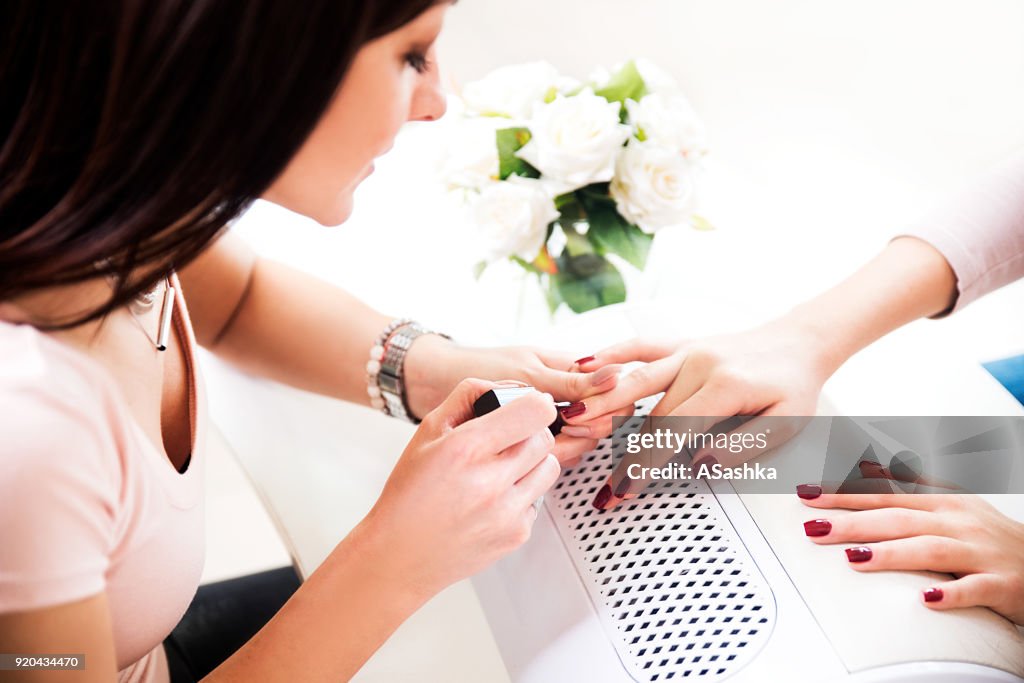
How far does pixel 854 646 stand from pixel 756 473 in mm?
184

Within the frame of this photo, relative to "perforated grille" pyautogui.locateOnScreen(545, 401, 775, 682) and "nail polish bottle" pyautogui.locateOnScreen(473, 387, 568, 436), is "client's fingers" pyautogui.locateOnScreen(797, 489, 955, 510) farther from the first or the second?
"nail polish bottle" pyautogui.locateOnScreen(473, 387, 568, 436)

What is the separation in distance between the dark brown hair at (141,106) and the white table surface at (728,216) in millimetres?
504

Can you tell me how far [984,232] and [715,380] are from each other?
15.3 inches

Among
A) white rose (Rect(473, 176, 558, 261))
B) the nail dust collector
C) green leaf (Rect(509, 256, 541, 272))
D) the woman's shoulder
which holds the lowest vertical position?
the nail dust collector

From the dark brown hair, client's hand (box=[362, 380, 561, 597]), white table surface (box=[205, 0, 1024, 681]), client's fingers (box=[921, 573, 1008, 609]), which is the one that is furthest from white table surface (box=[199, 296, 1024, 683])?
the dark brown hair

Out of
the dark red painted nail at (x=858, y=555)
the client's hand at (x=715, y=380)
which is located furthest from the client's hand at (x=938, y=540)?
the client's hand at (x=715, y=380)

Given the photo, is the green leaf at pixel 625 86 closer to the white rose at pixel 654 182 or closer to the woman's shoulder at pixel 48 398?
the white rose at pixel 654 182

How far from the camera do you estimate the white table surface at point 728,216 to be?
3.38 ft

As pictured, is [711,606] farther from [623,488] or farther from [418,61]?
[418,61]

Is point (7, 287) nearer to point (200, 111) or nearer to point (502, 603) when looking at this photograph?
point (200, 111)

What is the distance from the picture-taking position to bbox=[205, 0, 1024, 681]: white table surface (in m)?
1.03

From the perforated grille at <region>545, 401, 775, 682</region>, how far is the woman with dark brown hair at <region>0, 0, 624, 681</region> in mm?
73

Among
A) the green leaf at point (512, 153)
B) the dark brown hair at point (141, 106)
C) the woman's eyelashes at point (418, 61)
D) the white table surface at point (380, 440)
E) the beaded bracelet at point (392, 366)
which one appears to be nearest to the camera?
the dark brown hair at point (141, 106)

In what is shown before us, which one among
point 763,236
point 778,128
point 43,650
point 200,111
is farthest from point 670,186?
point 778,128
